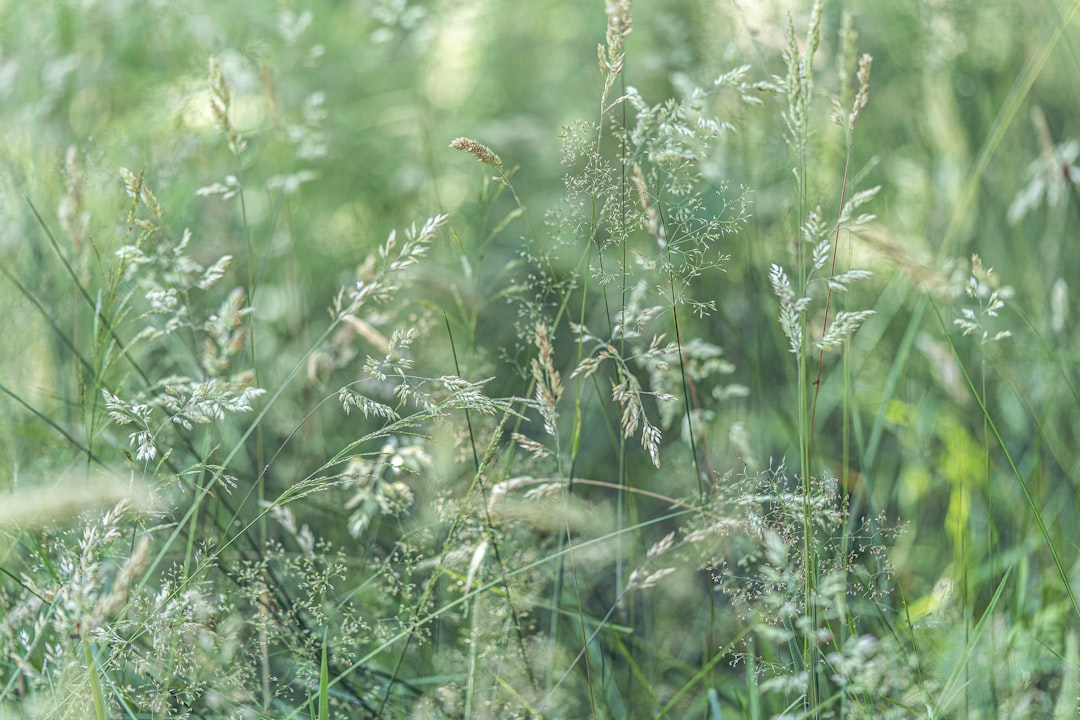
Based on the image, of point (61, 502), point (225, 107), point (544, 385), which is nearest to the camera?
point (544, 385)

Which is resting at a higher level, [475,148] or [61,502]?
[475,148]

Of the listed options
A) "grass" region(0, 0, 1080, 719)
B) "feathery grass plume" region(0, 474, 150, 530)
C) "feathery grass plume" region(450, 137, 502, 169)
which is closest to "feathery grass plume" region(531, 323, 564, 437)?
"grass" region(0, 0, 1080, 719)

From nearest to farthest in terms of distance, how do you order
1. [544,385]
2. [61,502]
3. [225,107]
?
[544,385] → [61,502] → [225,107]

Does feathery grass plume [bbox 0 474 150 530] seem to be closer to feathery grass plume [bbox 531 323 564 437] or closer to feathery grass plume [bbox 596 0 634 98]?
feathery grass plume [bbox 531 323 564 437]

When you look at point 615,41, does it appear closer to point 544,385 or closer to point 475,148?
point 475,148

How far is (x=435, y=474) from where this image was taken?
131 centimetres

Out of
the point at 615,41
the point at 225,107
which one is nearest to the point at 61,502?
the point at 225,107

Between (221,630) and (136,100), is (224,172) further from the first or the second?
(221,630)

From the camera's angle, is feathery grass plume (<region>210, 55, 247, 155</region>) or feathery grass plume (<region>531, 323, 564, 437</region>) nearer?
feathery grass plume (<region>531, 323, 564, 437</region>)

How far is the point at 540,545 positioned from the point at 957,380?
749 millimetres

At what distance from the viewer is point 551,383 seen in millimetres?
1039

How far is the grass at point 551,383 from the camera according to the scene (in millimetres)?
1053

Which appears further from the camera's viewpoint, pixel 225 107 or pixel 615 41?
pixel 225 107

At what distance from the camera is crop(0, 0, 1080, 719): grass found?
1053mm
